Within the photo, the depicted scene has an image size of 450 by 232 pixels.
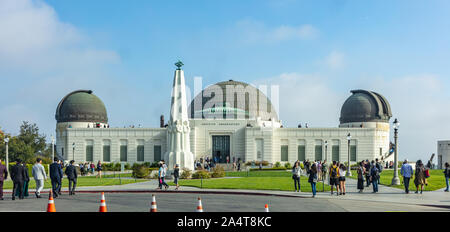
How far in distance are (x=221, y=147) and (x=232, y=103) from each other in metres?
9.90

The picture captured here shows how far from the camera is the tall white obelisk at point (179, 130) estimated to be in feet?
125

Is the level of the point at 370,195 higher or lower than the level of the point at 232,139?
lower

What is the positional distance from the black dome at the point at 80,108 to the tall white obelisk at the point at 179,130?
36.4 meters

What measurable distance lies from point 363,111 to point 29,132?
165 feet

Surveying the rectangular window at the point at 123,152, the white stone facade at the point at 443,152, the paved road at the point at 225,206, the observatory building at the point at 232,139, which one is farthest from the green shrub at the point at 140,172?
the white stone facade at the point at 443,152

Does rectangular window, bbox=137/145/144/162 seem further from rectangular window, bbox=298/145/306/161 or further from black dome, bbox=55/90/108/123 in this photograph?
rectangular window, bbox=298/145/306/161

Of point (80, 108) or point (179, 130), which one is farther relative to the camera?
point (80, 108)

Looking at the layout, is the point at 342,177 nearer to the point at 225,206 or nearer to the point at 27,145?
the point at 225,206

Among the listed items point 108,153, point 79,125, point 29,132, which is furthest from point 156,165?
point 29,132

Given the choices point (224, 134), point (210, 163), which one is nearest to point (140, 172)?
point (210, 163)

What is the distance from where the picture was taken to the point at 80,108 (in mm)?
71062

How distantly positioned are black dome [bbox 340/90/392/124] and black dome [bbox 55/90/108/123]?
126ft
